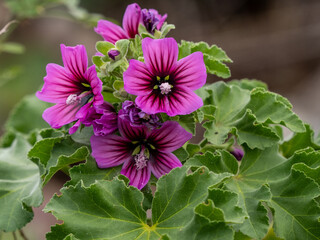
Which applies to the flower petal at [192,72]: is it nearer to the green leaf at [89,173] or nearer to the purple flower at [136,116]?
the purple flower at [136,116]

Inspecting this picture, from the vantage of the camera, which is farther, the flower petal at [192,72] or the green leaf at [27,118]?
the green leaf at [27,118]

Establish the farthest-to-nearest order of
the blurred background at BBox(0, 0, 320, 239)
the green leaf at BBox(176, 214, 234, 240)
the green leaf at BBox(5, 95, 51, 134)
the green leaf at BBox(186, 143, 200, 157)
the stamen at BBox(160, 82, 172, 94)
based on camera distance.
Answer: the blurred background at BBox(0, 0, 320, 239)
the green leaf at BBox(5, 95, 51, 134)
the green leaf at BBox(186, 143, 200, 157)
the stamen at BBox(160, 82, 172, 94)
the green leaf at BBox(176, 214, 234, 240)

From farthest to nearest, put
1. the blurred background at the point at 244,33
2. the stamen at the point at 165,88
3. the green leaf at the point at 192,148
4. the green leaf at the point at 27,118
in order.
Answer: the blurred background at the point at 244,33 → the green leaf at the point at 27,118 → the green leaf at the point at 192,148 → the stamen at the point at 165,88

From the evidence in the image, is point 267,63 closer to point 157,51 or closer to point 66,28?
point 66,28

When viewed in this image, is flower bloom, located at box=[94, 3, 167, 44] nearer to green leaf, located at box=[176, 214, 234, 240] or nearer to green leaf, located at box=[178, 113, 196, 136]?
green leaf, located at box=[178, 113, 196, 136]

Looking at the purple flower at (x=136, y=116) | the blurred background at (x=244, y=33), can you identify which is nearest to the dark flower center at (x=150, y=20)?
the purple flower at (x=136, y=116)

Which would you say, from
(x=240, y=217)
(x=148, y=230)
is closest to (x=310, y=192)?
(x=240, y=217)

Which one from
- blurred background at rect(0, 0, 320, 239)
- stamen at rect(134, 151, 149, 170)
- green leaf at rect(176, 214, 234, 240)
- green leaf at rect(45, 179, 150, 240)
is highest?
blurred background at rect(0, 0, 320, 239)

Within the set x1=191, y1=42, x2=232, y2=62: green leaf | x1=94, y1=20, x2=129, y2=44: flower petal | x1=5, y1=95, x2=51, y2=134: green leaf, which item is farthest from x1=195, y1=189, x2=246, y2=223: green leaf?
x1=5, y1=95, x2=51, y2=134: green leaf
